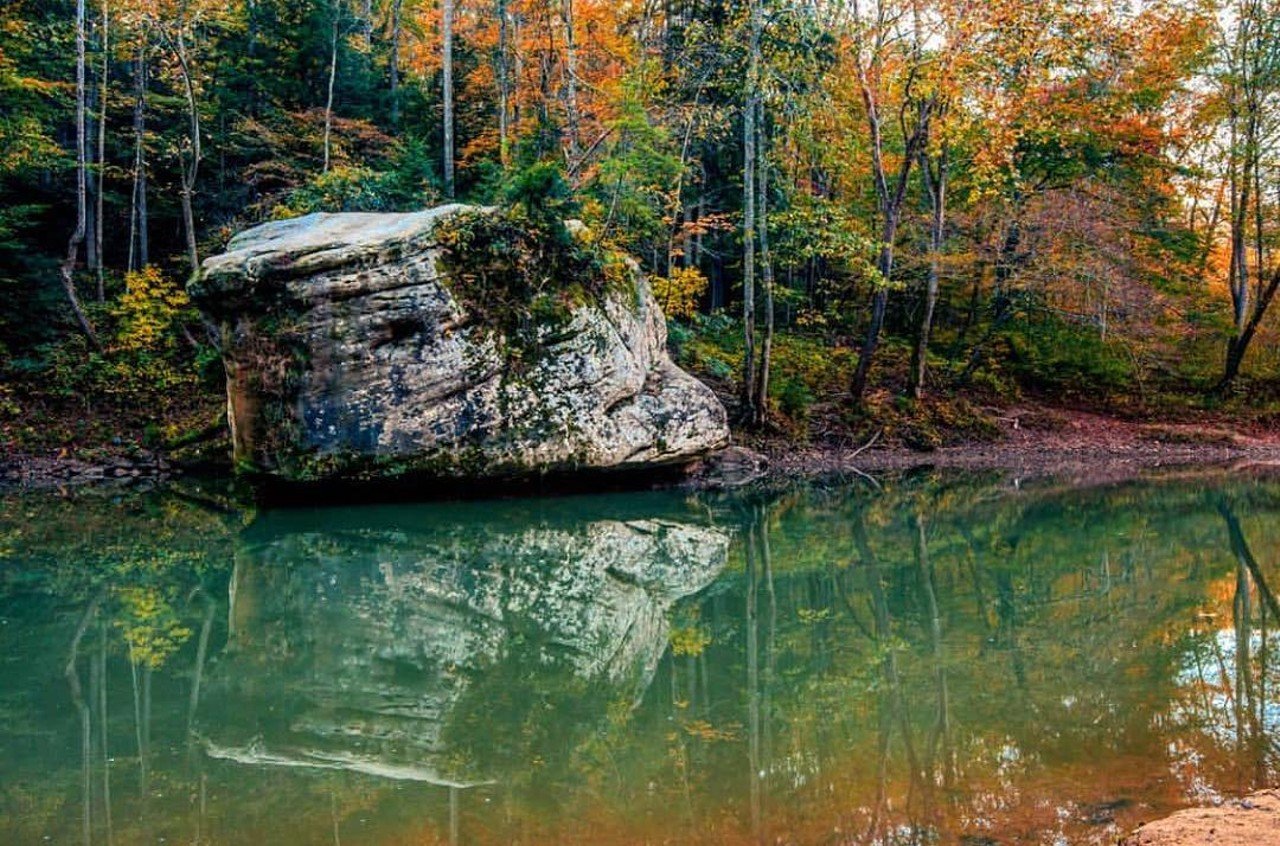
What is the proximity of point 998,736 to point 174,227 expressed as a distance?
22769mm

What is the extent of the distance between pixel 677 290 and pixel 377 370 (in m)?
8.46

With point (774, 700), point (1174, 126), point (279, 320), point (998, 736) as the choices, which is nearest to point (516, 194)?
point (279, 320)

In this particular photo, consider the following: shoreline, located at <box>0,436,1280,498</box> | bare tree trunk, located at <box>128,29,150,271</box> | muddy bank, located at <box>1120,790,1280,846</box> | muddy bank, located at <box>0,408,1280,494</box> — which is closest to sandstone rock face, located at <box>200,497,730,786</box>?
muddy bank, located at <box>1120,790,1280,846</box>

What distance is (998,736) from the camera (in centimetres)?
493

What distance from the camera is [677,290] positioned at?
750 inches

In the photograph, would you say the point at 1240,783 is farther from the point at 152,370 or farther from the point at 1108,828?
the point at 152,370

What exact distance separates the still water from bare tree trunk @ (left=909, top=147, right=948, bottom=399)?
742 centimetres

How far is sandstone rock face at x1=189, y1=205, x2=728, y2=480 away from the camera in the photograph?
1204 centimetres

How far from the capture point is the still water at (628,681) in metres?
4.15

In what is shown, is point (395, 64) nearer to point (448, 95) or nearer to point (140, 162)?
point (448, 95)

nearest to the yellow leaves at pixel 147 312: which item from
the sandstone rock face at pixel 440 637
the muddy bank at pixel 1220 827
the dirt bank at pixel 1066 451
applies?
the sandstone rock face at pixel 440 637

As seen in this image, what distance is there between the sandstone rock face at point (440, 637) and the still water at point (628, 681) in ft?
0.11

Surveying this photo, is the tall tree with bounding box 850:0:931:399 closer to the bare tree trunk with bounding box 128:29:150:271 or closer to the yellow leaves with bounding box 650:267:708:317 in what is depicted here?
the yellow leaves with bounding box 650:267:708:317

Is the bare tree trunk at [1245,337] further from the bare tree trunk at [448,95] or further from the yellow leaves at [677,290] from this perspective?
the bare tree trunk at [448,95]
